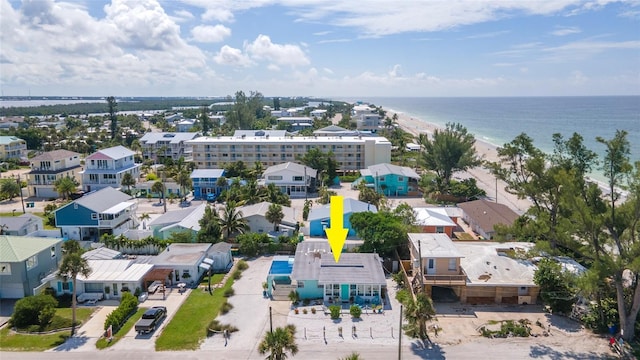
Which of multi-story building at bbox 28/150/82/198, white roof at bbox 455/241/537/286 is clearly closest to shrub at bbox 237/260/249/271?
white roof at bbox 455/241/537/286

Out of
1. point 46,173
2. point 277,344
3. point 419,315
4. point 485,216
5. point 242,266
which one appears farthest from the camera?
point 46,173

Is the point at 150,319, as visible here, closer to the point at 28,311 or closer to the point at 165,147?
the point at 28,311

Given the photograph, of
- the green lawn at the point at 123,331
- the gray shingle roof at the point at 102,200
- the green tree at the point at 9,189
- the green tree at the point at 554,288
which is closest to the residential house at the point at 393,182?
the gray shingle roof at the point at 102,200

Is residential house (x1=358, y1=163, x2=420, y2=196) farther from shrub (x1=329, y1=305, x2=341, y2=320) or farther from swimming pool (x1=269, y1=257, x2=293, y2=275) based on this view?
shrub (x1=329, y1=305, x2=341, y2=320)

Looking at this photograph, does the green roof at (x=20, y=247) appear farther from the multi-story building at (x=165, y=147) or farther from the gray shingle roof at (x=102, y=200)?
the multi-story building at (x=165, y=147)

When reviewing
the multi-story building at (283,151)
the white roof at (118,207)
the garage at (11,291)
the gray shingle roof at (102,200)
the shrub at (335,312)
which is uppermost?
the multi-story building at (283,151)

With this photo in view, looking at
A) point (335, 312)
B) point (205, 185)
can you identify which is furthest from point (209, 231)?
point (205, 185)

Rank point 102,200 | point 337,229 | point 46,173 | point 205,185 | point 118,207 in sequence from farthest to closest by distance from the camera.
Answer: point 46,173, point 205,185, point 102,200, point 118,207, point 337,229
